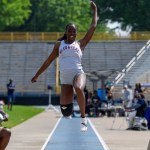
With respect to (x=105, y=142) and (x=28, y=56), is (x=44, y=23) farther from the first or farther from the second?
(x=105, y=142)

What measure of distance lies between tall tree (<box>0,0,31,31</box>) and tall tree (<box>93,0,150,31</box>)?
28.6 ft

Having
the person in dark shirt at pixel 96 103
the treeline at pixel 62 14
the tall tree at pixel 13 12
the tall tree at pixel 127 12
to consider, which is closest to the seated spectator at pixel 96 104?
the person in dark shirt at pixel 96 103

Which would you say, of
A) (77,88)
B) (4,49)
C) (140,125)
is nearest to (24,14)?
(4,49)

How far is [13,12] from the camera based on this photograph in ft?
308

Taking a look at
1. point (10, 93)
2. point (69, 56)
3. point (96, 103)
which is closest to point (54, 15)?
point (10, 93)

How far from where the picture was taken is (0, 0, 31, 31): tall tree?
92.0 meters

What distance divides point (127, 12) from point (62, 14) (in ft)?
38.1

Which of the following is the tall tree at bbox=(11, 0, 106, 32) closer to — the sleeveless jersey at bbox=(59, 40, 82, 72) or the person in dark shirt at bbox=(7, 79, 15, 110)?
the person in dark shirt at bbox=(7, 79, 15, 110)

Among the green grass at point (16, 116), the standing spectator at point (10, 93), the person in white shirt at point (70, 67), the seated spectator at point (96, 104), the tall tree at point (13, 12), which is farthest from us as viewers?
the tall tree at point (13, 12)

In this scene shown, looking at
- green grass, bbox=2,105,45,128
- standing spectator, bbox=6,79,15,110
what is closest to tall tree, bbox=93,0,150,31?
standing spectator, bbox=6,79,15,110

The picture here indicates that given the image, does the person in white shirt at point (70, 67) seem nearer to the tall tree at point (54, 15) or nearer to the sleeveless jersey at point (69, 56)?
the sleeveless jersey at point (69, 56)

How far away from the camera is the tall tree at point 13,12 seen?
9200cm

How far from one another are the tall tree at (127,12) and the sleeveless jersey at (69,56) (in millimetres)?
76489

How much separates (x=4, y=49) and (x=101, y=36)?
8.83 m
